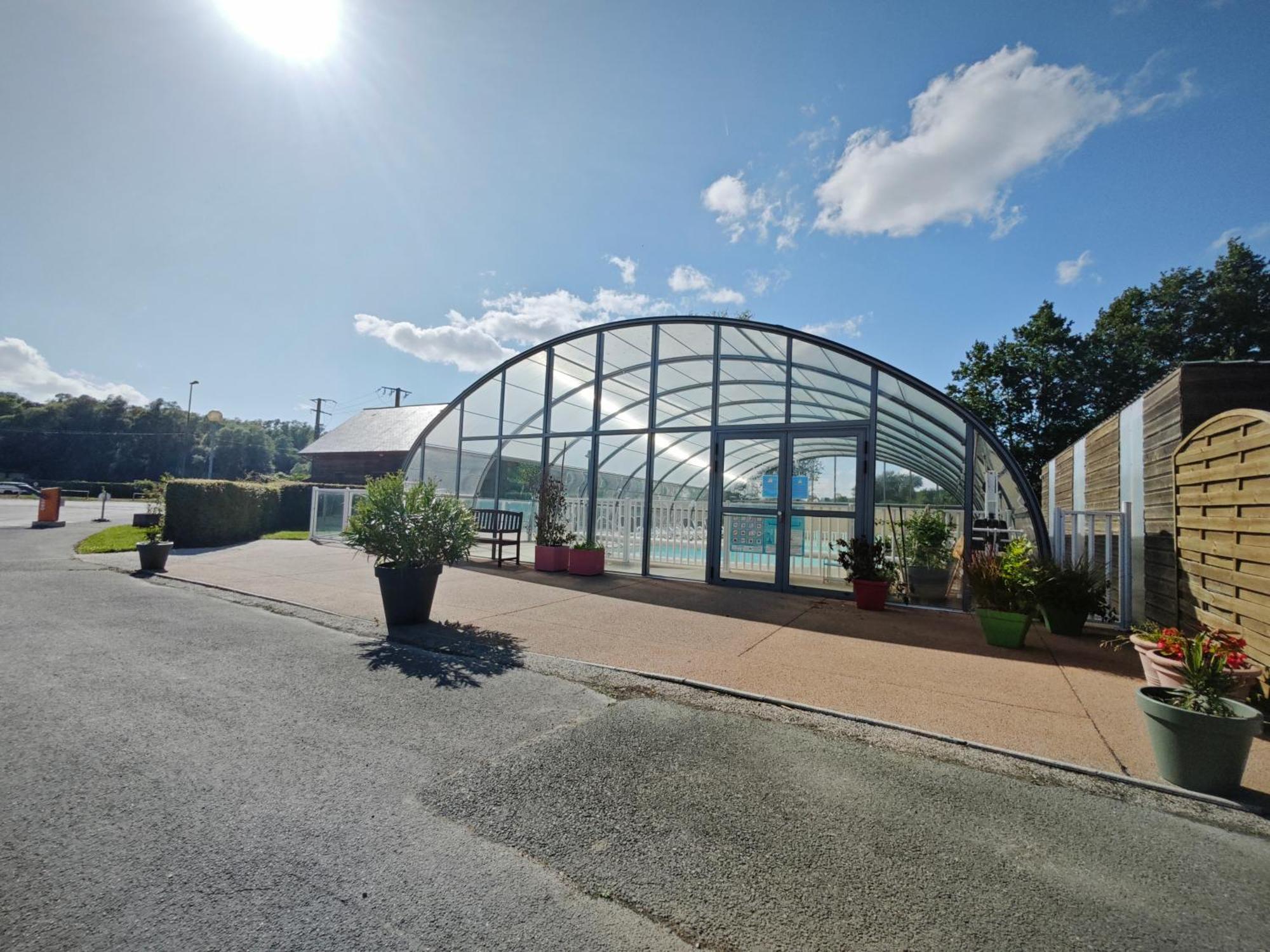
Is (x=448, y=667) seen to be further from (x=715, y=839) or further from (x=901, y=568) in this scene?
(x=901, y=568)

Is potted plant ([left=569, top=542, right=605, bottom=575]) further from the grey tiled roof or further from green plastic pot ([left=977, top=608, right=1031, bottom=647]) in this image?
the grey tiled roof

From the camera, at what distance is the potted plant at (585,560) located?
8.99 metres

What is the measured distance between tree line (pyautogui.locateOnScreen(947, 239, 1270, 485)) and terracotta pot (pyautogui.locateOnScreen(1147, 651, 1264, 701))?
20156mm

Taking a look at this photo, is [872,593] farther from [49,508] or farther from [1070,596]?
[49,508]

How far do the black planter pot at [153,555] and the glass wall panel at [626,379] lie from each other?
7146mm

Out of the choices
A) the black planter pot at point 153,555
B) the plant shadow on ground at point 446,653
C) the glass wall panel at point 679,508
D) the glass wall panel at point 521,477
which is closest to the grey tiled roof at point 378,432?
the glass wall panel at point 521,477

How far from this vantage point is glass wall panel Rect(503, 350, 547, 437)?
35.4 ft

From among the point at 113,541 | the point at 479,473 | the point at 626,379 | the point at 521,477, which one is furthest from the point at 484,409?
the point at 113,541

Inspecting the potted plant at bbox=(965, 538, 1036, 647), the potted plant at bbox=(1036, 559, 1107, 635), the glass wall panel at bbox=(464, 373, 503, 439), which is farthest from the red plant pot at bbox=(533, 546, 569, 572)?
the potted plant at bbox=(1036, 559, 1107, 635)

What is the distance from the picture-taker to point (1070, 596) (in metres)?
5.63

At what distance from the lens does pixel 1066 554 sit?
6820 millimetres

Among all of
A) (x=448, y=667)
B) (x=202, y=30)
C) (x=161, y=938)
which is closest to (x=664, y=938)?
(x=161, y=938)

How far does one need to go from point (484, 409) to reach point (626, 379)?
10.8 feet

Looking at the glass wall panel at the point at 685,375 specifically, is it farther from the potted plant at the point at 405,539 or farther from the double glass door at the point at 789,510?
the potted plant at the point at 405,539
